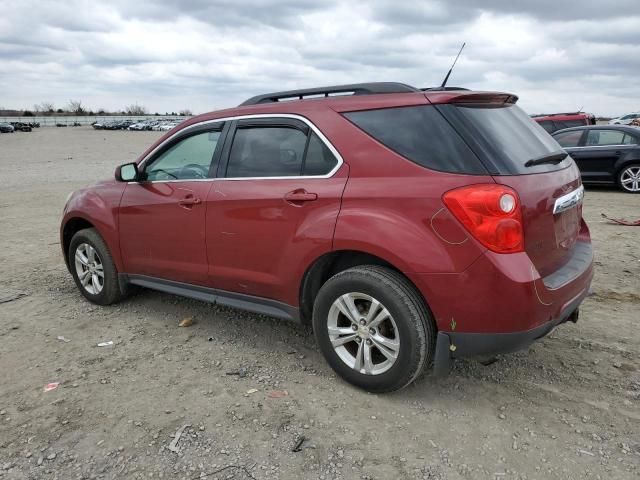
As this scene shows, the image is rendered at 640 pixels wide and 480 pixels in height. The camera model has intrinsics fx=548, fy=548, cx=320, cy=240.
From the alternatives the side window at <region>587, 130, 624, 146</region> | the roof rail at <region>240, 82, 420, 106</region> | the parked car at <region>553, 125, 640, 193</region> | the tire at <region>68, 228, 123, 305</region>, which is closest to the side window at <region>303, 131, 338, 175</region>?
the roof rail at <region>240, 82, 420, 106</region>

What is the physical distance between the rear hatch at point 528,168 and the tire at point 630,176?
9.10 meters

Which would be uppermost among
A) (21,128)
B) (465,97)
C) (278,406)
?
(465,97)

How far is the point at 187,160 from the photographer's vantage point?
4.24m

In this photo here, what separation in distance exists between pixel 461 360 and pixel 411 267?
113 cm

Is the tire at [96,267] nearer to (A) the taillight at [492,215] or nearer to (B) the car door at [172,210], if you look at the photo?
(B) the car door at [172,210]

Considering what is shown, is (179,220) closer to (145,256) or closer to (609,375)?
(145,256)

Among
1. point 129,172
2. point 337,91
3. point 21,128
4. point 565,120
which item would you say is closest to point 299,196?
point 337,91

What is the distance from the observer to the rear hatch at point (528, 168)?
2848 mm

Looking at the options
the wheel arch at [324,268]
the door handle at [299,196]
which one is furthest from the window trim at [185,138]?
the wheel arch at [324,268]

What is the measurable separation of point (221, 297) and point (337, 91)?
1679 millimetres

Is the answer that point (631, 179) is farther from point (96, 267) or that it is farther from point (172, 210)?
point (96, 267)

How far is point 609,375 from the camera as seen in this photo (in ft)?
11.2

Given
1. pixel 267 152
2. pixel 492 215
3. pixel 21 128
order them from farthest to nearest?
pixel 21 128 → pixel 267 152 → pixel 492 215

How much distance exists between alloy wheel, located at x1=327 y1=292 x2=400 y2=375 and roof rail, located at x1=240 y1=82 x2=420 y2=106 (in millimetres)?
1260
